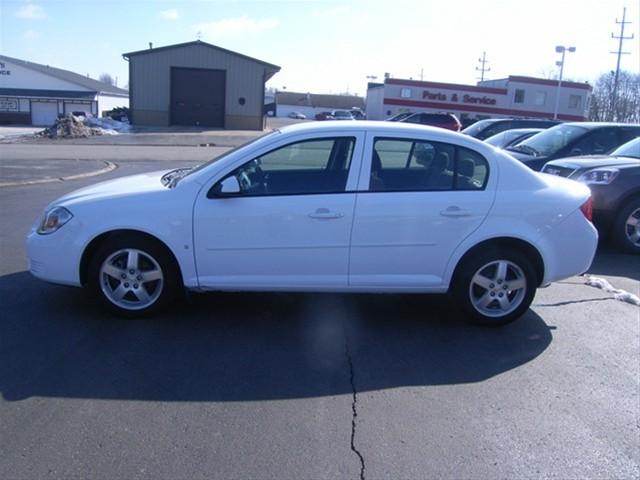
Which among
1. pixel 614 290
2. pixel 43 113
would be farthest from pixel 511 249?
pixel 43 113

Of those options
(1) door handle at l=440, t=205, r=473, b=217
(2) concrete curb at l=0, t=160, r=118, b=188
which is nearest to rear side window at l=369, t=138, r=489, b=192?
(1) door handle at l=440, t=205, r=473, b=217

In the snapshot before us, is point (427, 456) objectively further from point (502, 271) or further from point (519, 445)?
point (502, 271)

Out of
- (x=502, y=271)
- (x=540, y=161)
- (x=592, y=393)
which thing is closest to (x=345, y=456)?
(x=592, y=393)

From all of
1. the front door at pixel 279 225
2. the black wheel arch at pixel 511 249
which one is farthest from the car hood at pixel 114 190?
the black wheel arch at pixel 511 249

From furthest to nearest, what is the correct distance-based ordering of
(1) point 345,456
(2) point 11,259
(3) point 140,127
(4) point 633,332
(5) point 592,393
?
(3) point 140,127 → (2) point 11,259 → (4) point 633,332 → (5) point 592,393 → (1) point 345,456

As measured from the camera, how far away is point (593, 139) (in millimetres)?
10805

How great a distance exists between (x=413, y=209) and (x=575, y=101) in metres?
60.3

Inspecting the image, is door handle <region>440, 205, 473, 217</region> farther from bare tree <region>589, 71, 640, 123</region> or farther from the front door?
bare tree <region>589, 71, 640, 123</region>

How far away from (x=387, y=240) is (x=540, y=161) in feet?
22.5

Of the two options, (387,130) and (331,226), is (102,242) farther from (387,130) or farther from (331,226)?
(387,130)

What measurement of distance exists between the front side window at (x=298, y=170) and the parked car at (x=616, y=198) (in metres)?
4.83

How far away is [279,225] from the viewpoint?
4.86 metres

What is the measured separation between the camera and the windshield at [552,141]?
35.9 feet

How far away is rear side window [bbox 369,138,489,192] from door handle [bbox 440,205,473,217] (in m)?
0.19
